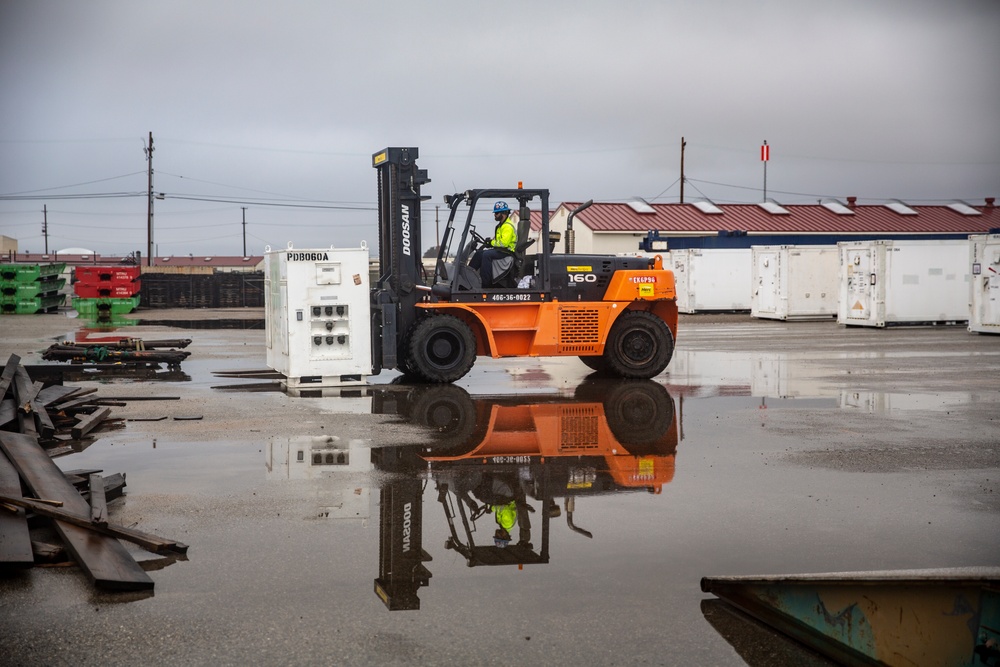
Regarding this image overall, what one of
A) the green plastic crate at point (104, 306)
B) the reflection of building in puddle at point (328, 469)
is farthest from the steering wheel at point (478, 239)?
the green plastic crate at point (104, 306)

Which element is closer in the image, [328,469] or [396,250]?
[328,469]

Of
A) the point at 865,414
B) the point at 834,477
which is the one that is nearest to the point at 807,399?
the point at 865,414

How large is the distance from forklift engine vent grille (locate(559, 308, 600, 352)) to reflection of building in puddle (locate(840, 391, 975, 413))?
11.3ft

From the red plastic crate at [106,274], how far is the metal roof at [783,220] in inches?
807

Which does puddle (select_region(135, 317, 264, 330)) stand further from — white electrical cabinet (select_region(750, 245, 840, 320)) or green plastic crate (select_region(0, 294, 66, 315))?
white electrical cabinet (select_region(750, 245, 840, 320))

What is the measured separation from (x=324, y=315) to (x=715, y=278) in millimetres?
24137

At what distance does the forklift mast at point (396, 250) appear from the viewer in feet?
45.8

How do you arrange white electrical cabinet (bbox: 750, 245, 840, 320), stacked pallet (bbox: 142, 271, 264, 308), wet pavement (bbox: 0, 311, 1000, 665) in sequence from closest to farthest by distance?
wet pavement (bbox: 0, 311, 1000, 665), white electrical cabinet (bbox: 750, 245, 840, 320), stacked pallet (bbox: 142, 271, 264, 308)

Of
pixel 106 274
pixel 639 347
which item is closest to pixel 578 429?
pixel 639 347

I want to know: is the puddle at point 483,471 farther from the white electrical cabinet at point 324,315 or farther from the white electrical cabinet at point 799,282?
the white electrical cabinet at point 799,282

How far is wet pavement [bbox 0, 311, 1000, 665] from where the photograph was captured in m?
4.55

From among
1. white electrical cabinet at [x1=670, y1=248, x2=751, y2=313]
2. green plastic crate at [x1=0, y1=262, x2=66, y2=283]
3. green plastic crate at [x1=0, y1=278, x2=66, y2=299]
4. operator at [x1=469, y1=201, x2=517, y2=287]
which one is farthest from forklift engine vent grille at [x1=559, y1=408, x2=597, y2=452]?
green plastic crate at [x1=0, y1=262, x2=66, y2=283]

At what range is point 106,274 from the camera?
36.9 m

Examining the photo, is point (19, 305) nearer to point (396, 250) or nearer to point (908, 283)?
point (396, 250)
